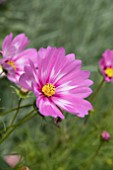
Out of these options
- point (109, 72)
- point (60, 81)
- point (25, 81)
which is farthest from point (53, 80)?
point (109, 72)

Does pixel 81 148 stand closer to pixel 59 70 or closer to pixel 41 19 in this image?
pixel 59 70

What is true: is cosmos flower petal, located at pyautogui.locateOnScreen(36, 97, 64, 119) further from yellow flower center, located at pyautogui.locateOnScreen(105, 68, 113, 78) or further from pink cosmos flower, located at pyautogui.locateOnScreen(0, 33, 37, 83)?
yellow flower center, located at pyautogui.locateOnScreen(105, 68, 113, 78)

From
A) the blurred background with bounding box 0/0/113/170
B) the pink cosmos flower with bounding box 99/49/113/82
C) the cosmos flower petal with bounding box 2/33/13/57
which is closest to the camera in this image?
the cosmos flower petal with bounding box 2/33/13/57

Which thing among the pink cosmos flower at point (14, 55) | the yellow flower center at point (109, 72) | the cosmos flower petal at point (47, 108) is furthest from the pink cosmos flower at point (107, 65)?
the cosmos flower petal at point (47, 108)

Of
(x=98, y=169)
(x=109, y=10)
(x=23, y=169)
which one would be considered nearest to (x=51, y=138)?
(x=98, y=169)

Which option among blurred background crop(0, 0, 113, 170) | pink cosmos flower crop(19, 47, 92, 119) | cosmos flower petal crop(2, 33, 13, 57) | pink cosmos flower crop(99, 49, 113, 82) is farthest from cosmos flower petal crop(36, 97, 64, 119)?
blurred background crop(0, 0, 113, 170)

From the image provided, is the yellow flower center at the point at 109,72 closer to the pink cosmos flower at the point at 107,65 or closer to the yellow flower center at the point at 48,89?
the pink cosmos flower at the point at 107,65
